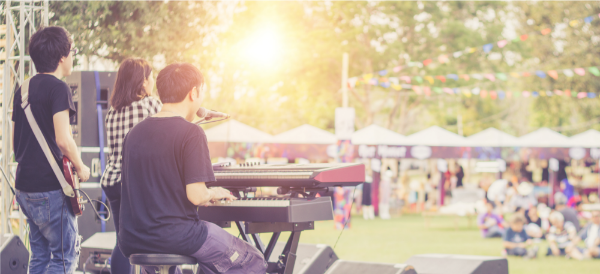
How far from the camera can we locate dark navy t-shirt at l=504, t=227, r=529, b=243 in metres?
8.82

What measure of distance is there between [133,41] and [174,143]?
5.32m

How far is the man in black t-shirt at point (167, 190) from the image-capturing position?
2.46m

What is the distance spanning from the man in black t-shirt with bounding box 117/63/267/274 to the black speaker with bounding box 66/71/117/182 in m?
2.36

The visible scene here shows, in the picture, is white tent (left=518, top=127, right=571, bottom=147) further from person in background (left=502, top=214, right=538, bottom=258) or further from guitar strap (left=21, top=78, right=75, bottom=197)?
guitar strap (left=21, top=78, right=75, bottom=197)

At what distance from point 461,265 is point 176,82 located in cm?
230

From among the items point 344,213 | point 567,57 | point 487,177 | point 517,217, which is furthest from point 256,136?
point 567,57

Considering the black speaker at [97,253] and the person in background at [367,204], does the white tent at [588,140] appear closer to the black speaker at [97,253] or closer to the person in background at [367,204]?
the person in background at [367,204]

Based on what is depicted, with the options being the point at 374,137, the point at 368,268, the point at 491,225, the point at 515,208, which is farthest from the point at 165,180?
the point at 374,137

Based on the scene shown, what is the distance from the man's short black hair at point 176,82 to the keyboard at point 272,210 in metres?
0.67

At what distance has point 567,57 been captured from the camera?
23141 millimetres

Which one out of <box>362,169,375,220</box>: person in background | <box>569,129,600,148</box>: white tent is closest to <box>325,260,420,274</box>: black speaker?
<box>362,169,375,220</box>: person in background

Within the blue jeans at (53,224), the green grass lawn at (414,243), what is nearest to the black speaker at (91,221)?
the blue jeans at (53,224)

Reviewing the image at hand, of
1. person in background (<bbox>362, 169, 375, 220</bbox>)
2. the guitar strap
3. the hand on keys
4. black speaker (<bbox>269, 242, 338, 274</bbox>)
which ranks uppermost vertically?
the guitar strap

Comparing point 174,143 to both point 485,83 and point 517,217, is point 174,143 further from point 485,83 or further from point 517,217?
point 485,83
